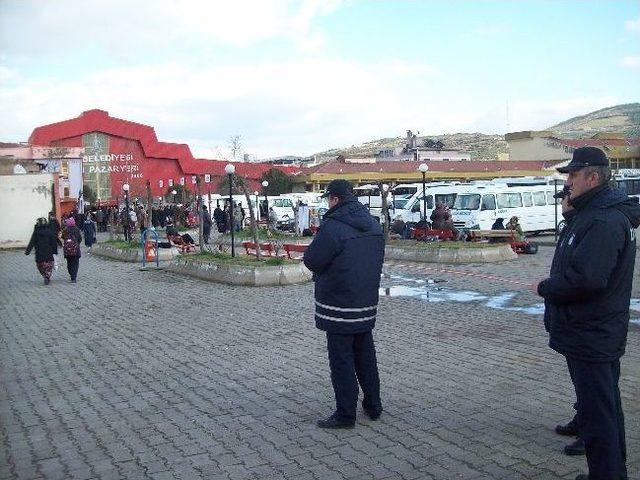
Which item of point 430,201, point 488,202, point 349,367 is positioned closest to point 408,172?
point 430,201

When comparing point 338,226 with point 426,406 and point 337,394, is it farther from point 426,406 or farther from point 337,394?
point 426,406

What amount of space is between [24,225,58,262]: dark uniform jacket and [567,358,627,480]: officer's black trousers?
45.4 ft

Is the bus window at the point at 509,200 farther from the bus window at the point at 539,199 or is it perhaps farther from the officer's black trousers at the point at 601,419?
the officer's black trousers at the point at 601,419

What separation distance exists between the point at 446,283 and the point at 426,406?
8.35 meters

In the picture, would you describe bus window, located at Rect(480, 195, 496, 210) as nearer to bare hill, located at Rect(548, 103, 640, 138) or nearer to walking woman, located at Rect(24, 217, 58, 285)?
walking woman, located at Rect(24, 217, 58, 285)

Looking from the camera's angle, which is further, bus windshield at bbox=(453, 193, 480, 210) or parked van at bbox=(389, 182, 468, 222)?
parked van at bbox=(389, 182, 468, 222)

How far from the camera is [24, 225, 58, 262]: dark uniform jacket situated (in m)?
15.4

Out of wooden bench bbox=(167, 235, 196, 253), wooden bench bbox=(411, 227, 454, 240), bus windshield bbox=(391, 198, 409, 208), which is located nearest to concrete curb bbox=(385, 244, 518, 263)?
wooden bench bbox=(411, 227, 454, 240)

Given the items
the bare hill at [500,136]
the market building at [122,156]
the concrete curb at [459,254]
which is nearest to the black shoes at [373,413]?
the concrete curb at [459,254]

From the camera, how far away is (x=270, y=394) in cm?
620

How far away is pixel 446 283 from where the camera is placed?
13.8 metres

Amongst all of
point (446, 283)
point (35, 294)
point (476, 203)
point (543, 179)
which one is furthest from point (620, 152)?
point (35, 294)

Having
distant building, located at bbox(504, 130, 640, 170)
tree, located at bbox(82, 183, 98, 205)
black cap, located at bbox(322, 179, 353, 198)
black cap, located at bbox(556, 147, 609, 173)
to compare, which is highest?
distant building, located at bbox(504, 130, 640, 170)

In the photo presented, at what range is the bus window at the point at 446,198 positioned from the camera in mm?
26891
